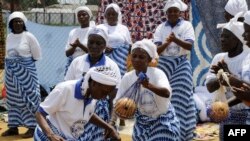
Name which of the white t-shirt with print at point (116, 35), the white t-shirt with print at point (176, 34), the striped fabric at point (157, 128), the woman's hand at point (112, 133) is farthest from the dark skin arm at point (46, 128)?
the white t-shirt with print at point (116, 35)

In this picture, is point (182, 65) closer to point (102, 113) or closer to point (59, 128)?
point (102, 113)

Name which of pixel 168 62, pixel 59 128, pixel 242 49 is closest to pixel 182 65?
pixel 168 62

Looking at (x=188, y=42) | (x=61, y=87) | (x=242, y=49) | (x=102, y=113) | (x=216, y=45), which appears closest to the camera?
(x=61, y=87)

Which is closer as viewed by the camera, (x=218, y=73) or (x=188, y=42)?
(x=218, y=73)

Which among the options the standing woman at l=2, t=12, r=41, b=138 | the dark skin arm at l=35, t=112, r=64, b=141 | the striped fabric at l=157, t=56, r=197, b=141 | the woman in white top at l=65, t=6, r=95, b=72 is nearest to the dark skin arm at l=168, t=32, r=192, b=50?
the striped fabric at l=157, t=56, r=197, b=141

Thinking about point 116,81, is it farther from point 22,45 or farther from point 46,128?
point 22,45

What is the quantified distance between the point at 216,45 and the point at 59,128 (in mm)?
5464

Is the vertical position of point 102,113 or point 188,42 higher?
point 188,42

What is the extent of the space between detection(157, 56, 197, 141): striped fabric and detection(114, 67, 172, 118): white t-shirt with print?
6.77 ft

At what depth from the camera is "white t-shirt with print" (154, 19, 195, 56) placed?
7.04 m

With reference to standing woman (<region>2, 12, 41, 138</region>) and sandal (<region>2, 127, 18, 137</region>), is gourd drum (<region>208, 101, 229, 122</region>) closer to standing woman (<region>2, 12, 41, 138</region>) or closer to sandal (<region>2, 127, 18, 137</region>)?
standing woman (<region>2, 12, 41, 138</region>)

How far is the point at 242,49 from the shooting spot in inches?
181

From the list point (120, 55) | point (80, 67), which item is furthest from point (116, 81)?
point (120, 55)

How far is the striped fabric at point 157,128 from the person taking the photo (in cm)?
505
